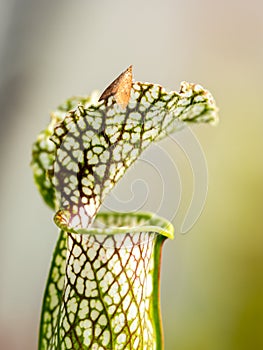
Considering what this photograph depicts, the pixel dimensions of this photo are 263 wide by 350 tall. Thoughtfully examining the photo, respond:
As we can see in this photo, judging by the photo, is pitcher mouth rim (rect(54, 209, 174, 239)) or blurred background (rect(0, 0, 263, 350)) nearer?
pitcher mouth rim (rect(54, 209, 174, 239))

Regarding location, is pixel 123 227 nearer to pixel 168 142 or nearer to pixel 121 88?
pixel 121 88

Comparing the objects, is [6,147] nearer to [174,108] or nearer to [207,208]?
[207,208]

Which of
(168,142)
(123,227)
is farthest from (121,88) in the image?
(168,142)

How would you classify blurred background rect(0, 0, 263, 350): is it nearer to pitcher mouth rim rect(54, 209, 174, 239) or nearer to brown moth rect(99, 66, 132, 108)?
pitcher mouth rim rect(54, 209, 174, 239)

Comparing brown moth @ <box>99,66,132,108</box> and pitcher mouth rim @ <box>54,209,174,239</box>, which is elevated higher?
brown moth @ <box>99,66,132,108</box>

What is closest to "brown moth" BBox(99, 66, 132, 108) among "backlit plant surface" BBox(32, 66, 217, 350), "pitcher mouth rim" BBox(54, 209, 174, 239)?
"backlit plant surface" BBox(32, 66, 217, 350)
